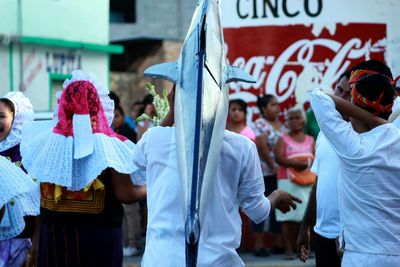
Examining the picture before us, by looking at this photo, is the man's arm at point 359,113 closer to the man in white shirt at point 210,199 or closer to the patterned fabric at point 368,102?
the patterned fabric at point 368,102

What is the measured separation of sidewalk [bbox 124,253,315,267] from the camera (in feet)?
36.8

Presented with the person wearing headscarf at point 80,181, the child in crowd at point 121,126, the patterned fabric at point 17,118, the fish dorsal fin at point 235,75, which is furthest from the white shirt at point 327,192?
the child in crowd at point 121,126

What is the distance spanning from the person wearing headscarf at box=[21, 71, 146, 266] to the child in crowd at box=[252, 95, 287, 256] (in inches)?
197

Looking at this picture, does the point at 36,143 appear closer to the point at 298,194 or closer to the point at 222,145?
the point at 222,145

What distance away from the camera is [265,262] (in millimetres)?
11398

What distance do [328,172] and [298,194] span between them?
502 cm

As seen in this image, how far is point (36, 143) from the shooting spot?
6.64 meters

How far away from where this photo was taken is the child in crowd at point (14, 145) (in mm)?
7404

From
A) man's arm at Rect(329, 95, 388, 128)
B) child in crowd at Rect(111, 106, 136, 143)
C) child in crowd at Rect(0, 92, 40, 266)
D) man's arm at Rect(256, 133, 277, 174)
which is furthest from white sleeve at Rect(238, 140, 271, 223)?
child in crowd at Rect(111, 106, 136, 143)

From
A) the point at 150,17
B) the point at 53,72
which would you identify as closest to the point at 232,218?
the point at 53,72

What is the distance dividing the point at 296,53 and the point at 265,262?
7.72ft

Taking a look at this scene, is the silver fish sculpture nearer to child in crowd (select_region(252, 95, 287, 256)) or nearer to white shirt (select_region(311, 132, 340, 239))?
white shirt (select_region(311, 132, 340, 239))

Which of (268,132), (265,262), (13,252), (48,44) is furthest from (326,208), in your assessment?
(48,44)

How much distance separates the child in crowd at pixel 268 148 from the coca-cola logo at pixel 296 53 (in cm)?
35
